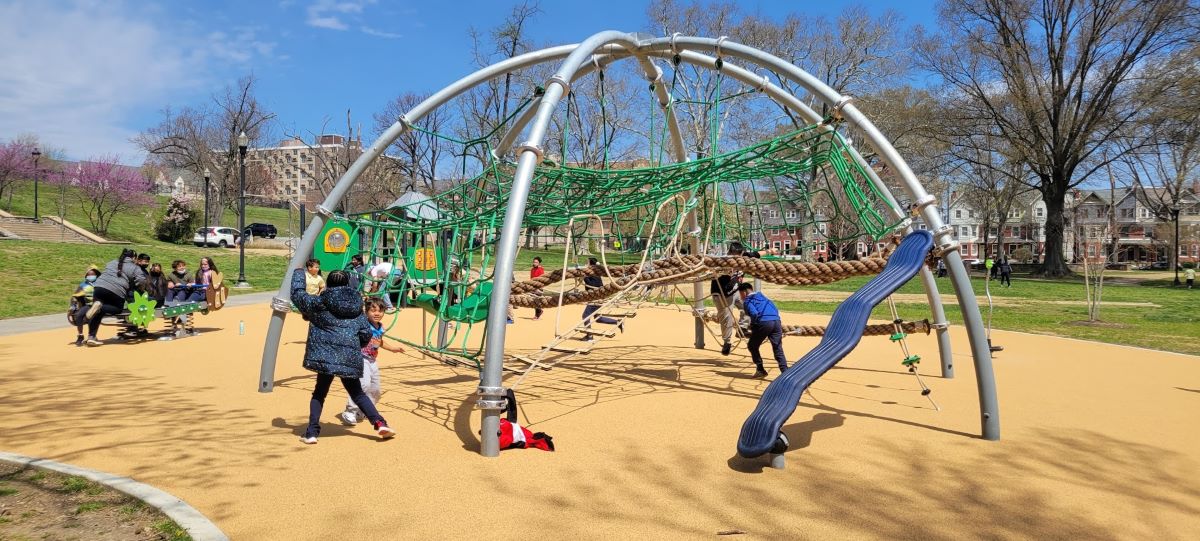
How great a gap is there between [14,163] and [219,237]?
60.7 ft

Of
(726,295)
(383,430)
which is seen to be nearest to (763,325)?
(726,295)

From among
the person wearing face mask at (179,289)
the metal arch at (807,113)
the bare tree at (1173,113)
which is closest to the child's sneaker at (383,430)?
the metal arch at (807,113)

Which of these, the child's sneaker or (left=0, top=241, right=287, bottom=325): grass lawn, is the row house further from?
the child's sneaker

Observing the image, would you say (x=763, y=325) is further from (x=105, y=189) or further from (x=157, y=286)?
(x=105, y=189)

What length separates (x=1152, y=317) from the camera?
17.2m

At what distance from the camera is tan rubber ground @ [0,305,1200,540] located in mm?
4098

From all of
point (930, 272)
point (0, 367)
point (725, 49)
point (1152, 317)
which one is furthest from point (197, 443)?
point (1152, 317)

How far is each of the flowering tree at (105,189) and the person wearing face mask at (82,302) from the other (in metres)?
29.0

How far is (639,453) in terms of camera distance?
5480mm

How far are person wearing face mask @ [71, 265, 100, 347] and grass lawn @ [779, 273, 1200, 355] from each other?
15.4m

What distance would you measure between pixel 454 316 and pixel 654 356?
4.52 metres

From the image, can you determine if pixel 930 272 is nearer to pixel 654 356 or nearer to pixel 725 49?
pixel 725 49

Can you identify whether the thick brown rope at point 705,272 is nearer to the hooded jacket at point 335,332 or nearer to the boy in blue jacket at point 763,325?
the boy in blue jacket at point 763,325

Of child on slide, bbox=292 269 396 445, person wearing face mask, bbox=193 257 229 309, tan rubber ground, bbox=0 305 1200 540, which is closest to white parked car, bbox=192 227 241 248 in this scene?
person wearing face mask, bbox=193 257 229 309
